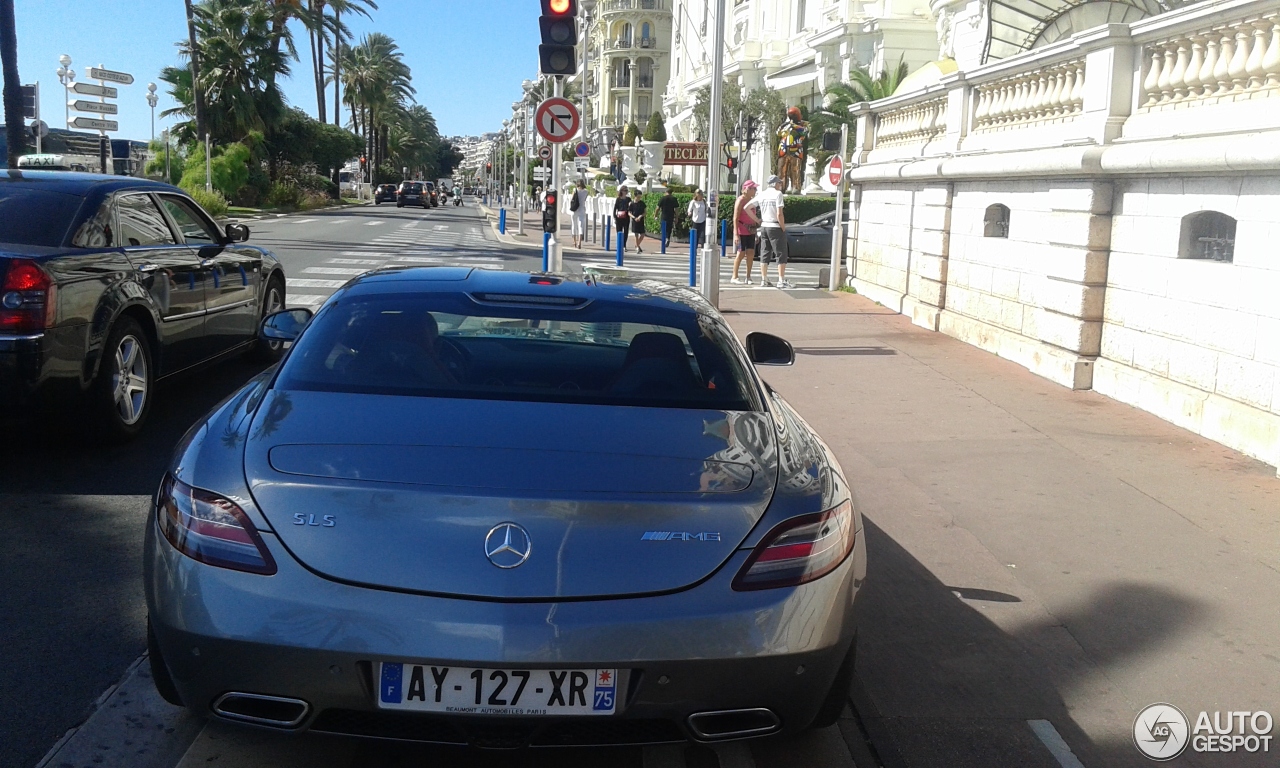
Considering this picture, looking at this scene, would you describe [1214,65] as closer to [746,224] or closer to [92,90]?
[746,224]

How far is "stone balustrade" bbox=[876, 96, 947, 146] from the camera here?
15.1 metres

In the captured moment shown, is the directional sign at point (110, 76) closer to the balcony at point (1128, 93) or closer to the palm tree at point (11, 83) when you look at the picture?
the palm tree at point (11, 83)

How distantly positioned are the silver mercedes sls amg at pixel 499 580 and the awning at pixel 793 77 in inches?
1873

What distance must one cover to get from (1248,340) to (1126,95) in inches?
114

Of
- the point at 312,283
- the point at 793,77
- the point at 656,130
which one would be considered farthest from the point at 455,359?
the point at 656,130

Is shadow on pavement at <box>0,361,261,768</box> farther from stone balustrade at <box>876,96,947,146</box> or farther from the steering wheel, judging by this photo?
stone balustrade at <box>876,96,947,146</box>

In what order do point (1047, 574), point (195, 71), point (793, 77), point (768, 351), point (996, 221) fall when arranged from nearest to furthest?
point (768, 351), point (1047, 574), point (996, 221), point (195, 71), point (793, 77)

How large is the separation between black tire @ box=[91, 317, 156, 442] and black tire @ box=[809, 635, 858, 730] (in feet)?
16.3

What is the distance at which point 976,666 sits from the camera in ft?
14.5

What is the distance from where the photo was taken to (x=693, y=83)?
68.6 meters

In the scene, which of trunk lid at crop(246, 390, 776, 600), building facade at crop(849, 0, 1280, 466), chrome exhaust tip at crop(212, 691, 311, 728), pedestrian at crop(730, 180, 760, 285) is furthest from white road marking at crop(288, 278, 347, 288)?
chrome exhaust tip at crop(212, 691, 311, 728)

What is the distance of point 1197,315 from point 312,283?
42.7 feet

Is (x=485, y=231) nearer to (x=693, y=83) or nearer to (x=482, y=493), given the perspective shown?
(x=693, y=83)

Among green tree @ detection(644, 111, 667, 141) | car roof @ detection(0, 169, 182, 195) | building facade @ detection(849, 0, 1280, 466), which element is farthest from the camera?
green tree @ detection(644, 111, 667, 141)
